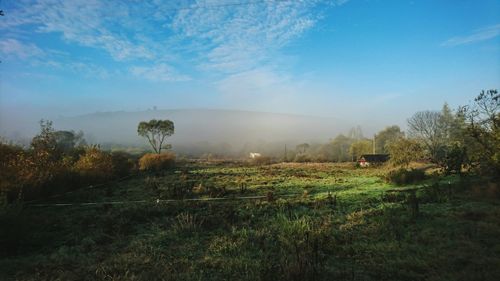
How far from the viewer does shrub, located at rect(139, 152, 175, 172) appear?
4209cm

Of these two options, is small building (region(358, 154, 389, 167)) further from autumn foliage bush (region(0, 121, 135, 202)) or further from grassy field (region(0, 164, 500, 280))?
grassy field (region(0, 164, 500, 280))

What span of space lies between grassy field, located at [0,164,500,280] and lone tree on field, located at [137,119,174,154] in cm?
5670

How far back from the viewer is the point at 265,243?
26.1 feet

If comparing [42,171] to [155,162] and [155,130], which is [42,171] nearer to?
[155,162]

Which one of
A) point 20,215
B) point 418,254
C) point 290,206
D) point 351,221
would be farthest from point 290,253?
point 20,215

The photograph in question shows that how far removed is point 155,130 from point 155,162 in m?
27.0

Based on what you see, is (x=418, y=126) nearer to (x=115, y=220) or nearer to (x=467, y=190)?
(x=467, y=190)

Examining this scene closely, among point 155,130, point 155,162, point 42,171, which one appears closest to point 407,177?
point 42,171

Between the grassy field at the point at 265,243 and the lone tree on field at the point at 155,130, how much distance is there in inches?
2232

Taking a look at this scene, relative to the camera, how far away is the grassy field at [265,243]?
20.1 feet

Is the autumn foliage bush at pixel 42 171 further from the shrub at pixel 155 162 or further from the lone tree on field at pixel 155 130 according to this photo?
the lone tree on field at pixel 155 130

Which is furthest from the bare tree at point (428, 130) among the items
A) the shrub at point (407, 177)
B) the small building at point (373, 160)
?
the shrub at point (407, 177)

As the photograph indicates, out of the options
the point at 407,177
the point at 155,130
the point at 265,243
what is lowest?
the point at 265,243

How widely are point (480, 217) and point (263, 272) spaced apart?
8065 mm
